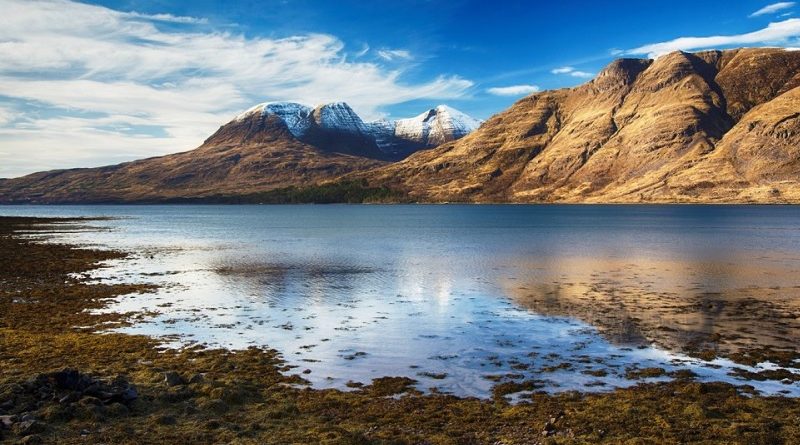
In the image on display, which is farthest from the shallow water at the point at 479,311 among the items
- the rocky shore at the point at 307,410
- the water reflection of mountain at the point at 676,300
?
the rocky shore at the point at 307,410

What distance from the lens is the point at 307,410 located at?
2055 centimetres

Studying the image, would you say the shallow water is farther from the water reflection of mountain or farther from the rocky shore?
the rocky shore

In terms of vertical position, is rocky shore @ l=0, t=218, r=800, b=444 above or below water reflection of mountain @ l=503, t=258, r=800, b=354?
above

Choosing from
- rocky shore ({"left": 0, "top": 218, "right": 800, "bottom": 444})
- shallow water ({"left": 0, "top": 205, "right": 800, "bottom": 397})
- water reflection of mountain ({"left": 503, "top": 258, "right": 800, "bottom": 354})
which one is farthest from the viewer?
water reflection of mountain ({"left": 503, "top": 258, "right": 800, "bottom": 354})

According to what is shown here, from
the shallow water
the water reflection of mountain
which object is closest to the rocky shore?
the shallow water

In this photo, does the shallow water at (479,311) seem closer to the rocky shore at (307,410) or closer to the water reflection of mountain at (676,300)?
the water reflection of mountain at (676,300)

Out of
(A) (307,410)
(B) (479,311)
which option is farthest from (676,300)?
(A) (307,410)

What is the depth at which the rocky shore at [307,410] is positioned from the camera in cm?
1778

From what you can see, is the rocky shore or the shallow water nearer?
the rocky shore

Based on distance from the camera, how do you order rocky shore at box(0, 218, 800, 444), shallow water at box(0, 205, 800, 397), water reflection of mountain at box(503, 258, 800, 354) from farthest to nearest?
water reflection of mountain at box(503, 258, 800, 354) < shallow water at box(0, 205, 800, 397) < rocky shore at box(0, 218, 800, 444)

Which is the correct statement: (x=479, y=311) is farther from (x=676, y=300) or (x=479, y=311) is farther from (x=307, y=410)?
(x=307, y=410)

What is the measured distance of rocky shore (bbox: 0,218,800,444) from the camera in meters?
17.8

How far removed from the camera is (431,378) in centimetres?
2489

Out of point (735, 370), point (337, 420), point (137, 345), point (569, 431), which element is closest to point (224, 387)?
point (337, 420)
